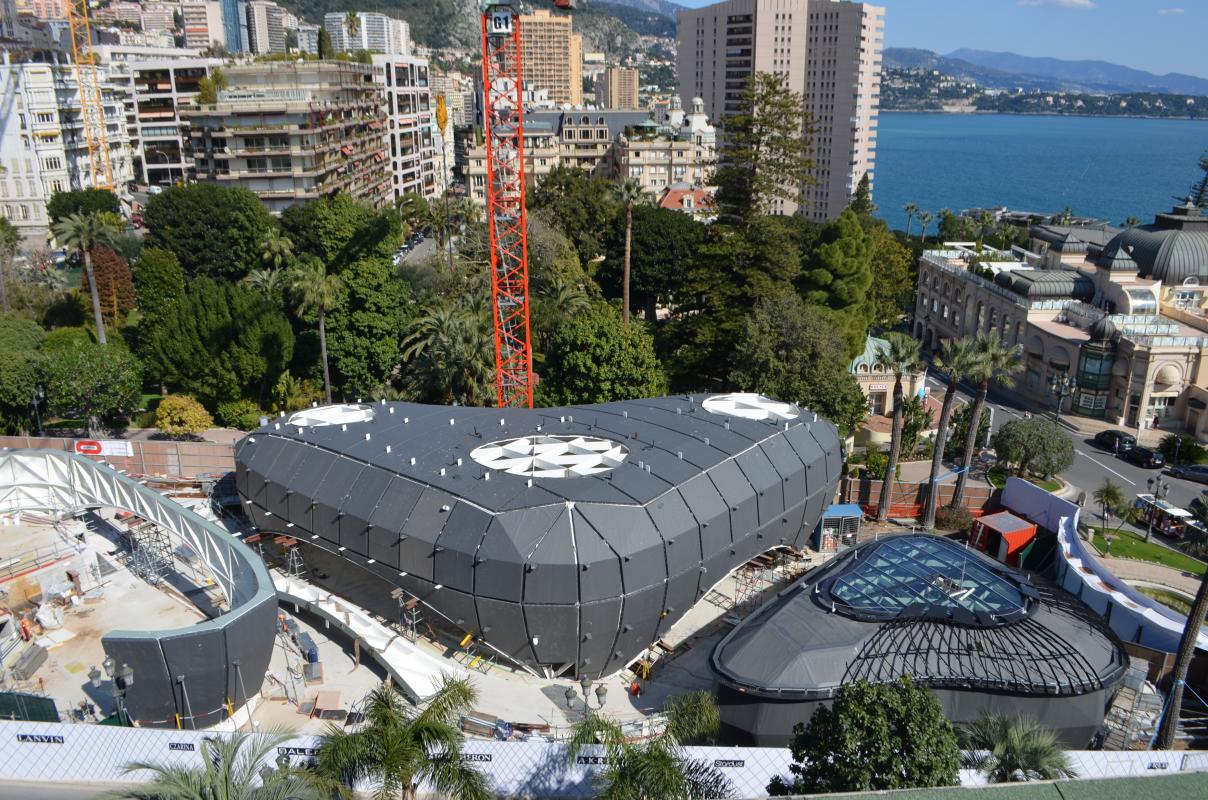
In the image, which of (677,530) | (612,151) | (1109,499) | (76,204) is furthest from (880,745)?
(612,151)

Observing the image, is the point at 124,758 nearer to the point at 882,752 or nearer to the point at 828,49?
the point at 882,752

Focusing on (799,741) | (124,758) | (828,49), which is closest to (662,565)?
(799,741)

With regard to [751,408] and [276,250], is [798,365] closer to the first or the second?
[751,408]

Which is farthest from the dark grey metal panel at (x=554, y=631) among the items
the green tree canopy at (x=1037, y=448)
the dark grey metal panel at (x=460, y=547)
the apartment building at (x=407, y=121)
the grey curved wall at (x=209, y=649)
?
the apartment building at (x=407, y=121)

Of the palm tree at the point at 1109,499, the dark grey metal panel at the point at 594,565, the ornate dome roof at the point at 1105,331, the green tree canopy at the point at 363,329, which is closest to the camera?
the dark grey metal panel at the point at 594,565

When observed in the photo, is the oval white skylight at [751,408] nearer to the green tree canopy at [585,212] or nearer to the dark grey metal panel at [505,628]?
the dark grey metal panel at [505,628]
